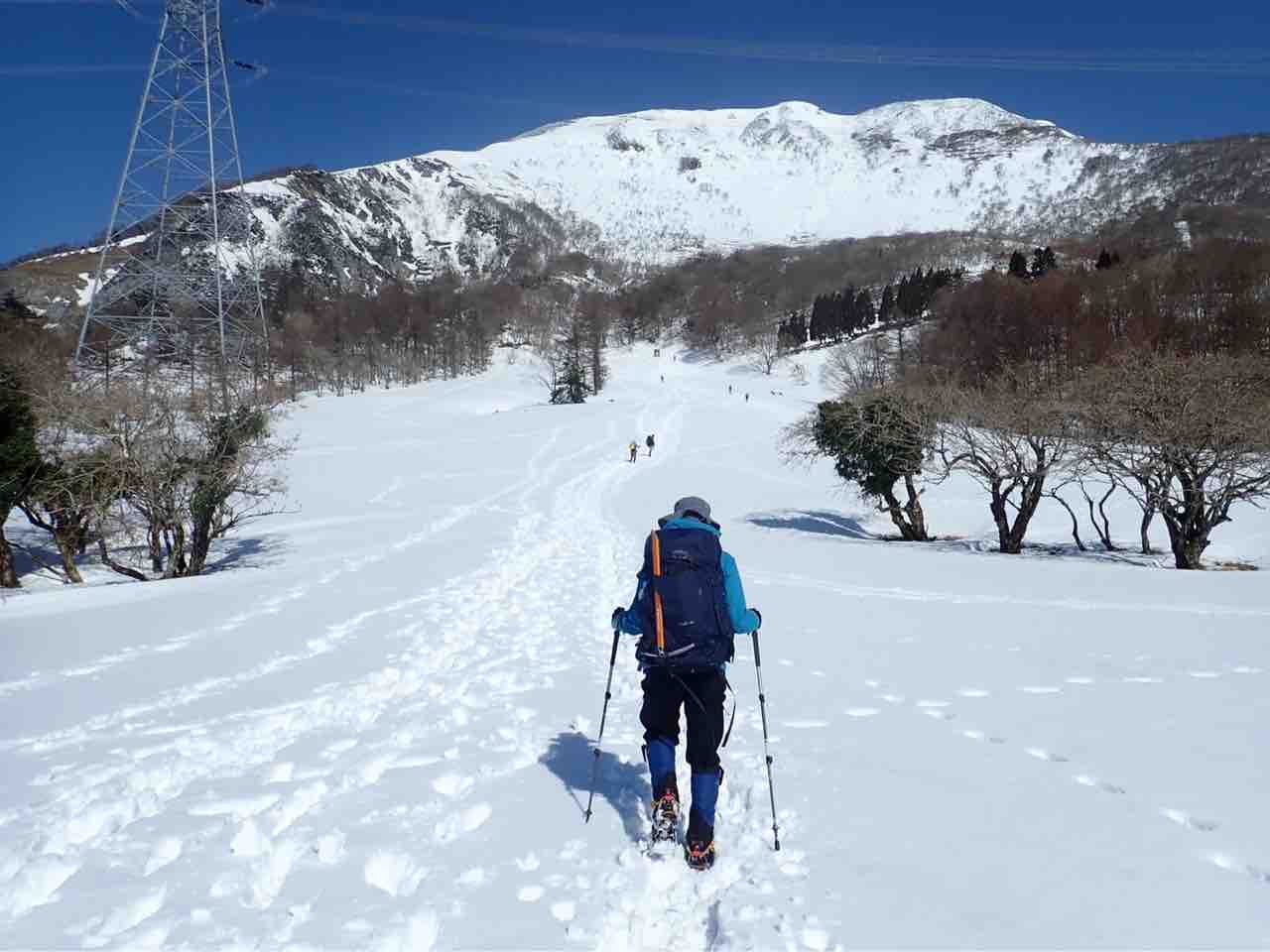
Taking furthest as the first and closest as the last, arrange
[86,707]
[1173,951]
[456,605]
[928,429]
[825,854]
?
[928,429]
[456,605]
[86,707]
[825,854]
[1173,951]

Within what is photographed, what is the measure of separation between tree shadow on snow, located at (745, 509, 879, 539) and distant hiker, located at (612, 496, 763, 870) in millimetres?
16766

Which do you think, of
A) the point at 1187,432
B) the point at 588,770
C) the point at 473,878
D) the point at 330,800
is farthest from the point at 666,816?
the point at 1187,432

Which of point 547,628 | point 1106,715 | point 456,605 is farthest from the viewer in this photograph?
point 456,605

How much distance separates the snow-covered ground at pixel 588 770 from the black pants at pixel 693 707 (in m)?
0.57

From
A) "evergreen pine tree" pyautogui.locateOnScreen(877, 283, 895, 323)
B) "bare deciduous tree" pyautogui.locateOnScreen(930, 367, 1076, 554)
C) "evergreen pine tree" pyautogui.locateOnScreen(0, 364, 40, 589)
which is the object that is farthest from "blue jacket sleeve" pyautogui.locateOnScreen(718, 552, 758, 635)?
"evergreen pine tree" pyautogui.locateOnScreen(877, 283, 895, 323)

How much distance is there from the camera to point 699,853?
337cm

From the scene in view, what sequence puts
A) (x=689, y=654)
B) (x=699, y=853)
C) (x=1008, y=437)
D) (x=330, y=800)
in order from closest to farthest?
(x=699, y=853) → (x=689, y=654) → (x=330, y=800) → (x=1008, y=437)

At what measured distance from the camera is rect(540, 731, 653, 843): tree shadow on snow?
3975 millimetres

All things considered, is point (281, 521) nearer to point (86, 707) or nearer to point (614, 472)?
point (614, 472)

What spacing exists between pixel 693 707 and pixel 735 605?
0.59 m

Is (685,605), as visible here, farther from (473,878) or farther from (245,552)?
(245,552)

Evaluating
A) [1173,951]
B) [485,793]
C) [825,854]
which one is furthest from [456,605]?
[1173,951]

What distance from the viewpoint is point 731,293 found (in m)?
166

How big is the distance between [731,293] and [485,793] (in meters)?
171
